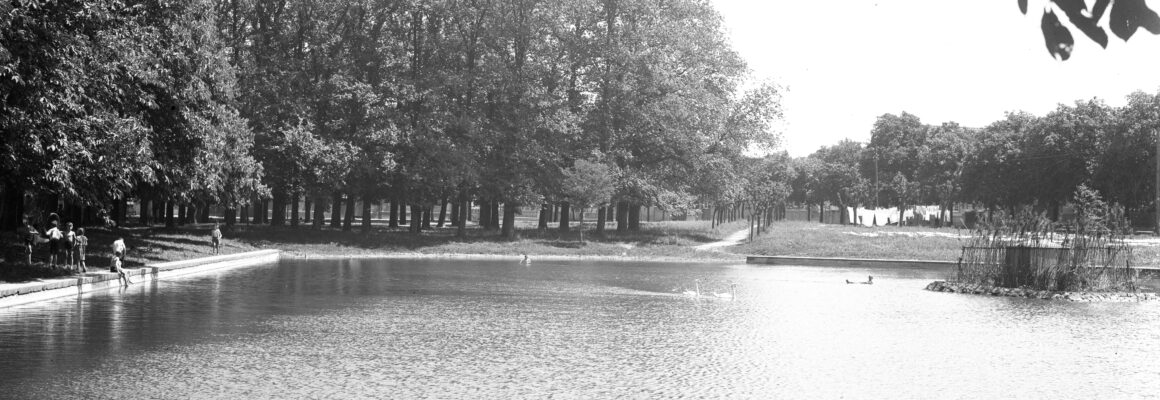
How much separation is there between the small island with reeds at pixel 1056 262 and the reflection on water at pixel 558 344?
215cm

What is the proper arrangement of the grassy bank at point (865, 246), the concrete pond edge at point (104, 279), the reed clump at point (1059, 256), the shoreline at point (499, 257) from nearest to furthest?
1. the concrete pond edge at point (104, 279)
2. the reed clump at point (1059, 256)
3. the shoreline at point (499, 257)
4. the grassy bank at point (865, 246)

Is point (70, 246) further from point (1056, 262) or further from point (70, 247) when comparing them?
point (1056, 262)

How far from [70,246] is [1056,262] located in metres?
29.0

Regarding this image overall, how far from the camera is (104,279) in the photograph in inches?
1063

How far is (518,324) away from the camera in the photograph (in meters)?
19.8

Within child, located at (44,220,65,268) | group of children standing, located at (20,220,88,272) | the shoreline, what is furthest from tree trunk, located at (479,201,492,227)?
child, located at (44,220,65,268)

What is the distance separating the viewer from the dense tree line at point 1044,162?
69.3 metres

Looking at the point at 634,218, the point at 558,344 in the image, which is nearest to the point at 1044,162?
the point at 634,218

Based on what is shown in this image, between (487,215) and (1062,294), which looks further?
(487,215)

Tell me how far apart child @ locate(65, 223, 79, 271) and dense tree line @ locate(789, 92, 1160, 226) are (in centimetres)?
3628

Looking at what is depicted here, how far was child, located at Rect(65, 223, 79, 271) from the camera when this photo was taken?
28497 millimetres

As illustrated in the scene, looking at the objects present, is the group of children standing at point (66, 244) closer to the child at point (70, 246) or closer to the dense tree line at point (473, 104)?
the child at point (70, 246)

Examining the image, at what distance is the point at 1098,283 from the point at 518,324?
62.2 ft

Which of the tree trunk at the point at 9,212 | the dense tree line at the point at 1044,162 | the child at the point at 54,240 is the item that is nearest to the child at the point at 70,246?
the child at the point at 54,240
